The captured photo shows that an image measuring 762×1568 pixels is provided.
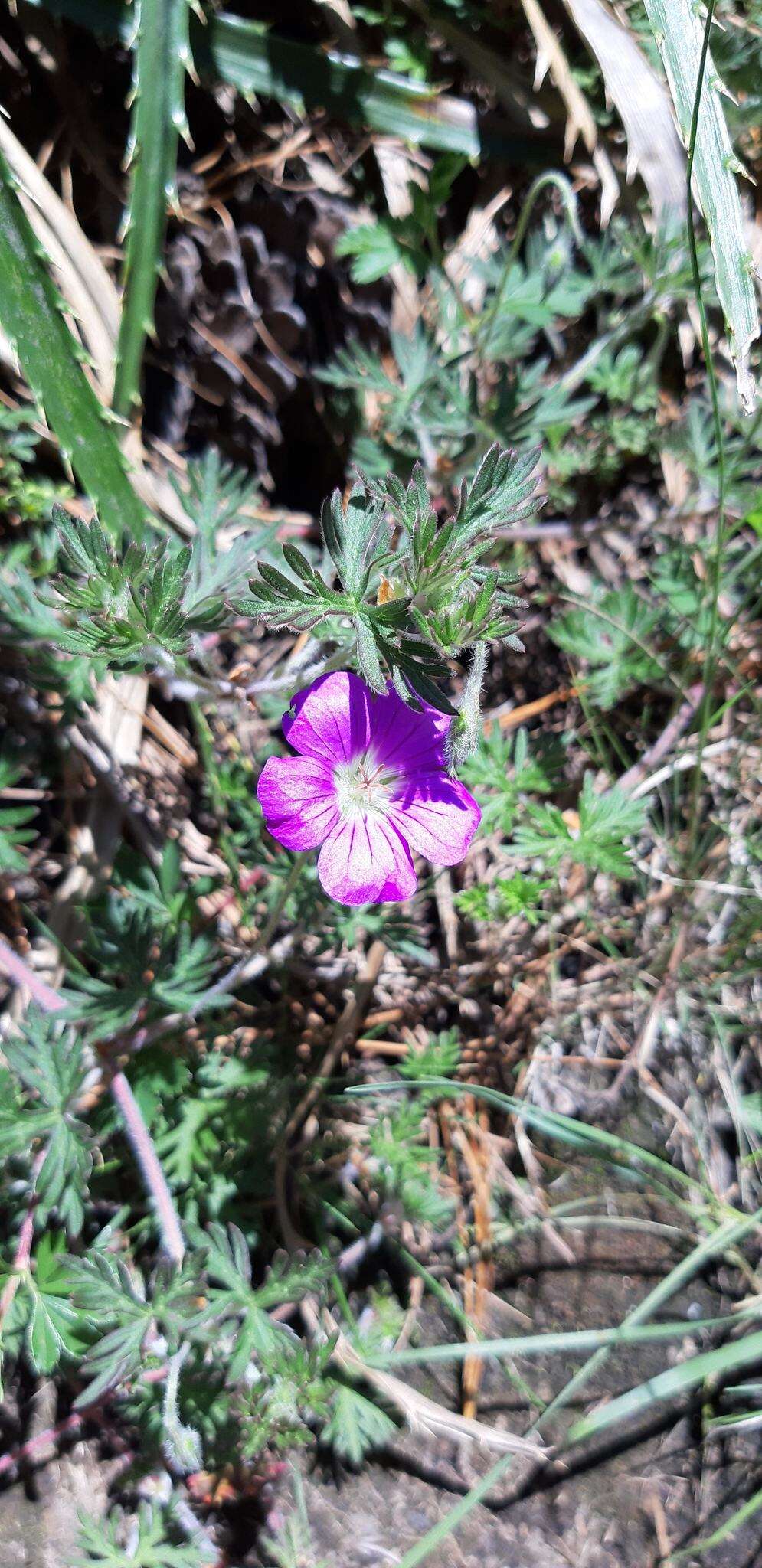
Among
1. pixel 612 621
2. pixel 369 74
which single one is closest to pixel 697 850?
pixel 612 621

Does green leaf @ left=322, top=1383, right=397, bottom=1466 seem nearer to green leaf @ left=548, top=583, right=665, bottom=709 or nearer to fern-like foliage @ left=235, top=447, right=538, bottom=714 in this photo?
fern-like foliage @ left=235, top=447, right=538, bottom=714

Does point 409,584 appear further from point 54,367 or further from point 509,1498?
point 509,1498

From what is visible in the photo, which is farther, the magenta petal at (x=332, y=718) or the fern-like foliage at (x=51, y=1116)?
the fern-like foliage at (x=51, y=1116)

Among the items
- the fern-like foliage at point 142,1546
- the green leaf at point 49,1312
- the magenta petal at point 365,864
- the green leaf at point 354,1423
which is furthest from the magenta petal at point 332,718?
the fern-like foliage at point 142,1546

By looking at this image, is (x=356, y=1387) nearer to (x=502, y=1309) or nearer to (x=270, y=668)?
(x=502, y=1309)

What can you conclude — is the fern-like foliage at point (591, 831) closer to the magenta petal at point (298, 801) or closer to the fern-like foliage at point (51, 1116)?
the magenta petal at point (298, 801)

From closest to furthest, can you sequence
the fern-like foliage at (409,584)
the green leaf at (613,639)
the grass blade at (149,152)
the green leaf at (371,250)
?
the fern-like foliage at (409,584) → the grass blade at (149,152) → the green leaf at (371,250) → the green leaf at (613,639)

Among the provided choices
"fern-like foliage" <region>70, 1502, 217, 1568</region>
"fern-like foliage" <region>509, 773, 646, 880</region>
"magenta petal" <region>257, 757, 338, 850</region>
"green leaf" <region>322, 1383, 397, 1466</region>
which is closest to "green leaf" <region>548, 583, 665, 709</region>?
"fern-like foliage" <region>509, 773, 646, 880</region>

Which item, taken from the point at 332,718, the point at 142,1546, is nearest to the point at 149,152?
the point at 332,718
